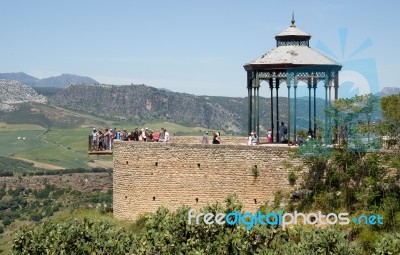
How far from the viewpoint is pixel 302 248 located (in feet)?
62.8

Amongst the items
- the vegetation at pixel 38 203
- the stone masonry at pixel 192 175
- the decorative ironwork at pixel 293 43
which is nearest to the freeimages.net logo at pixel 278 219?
the stone masonry at pixel 192 175

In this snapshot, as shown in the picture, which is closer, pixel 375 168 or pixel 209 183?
pixel 375 168

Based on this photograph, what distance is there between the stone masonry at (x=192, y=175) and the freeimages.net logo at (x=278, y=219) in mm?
1368

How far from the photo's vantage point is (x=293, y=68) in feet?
85.8

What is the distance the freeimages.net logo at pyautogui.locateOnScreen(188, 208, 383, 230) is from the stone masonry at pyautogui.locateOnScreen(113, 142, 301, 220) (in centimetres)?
137

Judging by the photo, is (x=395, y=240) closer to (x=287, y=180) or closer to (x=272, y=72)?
(x=287, y=180)

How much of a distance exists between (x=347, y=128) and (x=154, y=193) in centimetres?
818

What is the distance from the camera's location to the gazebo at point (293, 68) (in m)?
26.2

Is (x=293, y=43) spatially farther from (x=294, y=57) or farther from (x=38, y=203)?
(x=38, y=203)

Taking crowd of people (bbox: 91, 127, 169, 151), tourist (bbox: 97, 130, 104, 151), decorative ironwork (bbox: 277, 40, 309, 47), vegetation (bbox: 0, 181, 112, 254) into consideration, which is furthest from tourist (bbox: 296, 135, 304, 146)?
vegetation (bbox: 0, 181, 112, 254)

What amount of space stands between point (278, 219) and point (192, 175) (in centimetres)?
481

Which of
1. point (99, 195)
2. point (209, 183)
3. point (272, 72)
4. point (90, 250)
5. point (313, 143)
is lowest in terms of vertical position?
point (99, 195)

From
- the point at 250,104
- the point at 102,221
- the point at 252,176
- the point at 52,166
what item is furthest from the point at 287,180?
the point at 52,166

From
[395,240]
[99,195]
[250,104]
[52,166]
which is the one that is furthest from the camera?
[52,166]
